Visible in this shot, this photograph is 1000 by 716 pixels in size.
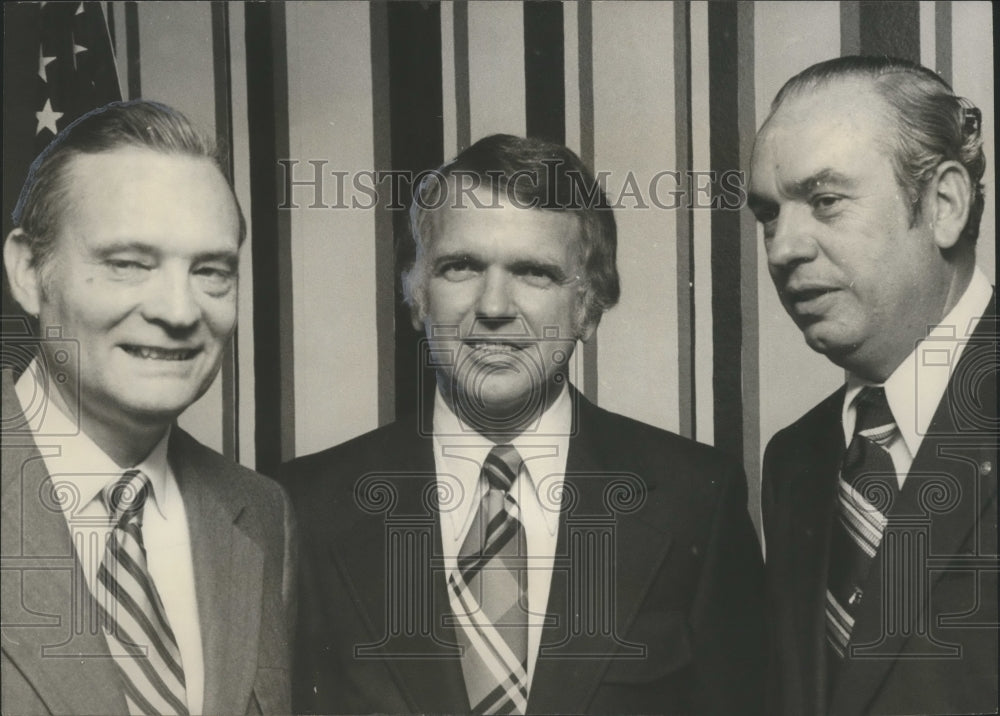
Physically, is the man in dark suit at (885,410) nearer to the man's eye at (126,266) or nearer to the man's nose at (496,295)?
the man's nose at (496,295)

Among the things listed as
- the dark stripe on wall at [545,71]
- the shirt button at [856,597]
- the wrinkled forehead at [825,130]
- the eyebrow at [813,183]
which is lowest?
the shirt button at [856,597]

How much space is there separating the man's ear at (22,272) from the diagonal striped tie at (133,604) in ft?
1.75

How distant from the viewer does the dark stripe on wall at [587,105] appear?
11.2ft

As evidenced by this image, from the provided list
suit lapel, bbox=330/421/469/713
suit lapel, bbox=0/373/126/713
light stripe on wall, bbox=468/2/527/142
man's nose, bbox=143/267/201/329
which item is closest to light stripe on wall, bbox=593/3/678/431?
light stripe on wall, bbox=468/2/527/142

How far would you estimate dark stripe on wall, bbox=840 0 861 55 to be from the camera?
11.3 feet

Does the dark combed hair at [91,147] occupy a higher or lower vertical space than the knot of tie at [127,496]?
higher

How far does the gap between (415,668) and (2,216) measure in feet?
5.45

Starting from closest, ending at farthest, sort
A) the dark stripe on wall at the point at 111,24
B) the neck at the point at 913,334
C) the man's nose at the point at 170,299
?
the man's nose at the point at 170,299
the neck at the point at 913,334
the dark stripe on wall at the point at 111,24

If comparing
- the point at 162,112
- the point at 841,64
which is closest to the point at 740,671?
the point at 841,64

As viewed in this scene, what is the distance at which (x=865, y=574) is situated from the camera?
11.0ft

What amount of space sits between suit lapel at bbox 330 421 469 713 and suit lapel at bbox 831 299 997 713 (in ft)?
3.51

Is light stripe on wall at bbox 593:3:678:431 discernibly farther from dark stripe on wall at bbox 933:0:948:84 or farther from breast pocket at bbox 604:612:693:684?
dark stripe on wall at bbox 933:0:948:84

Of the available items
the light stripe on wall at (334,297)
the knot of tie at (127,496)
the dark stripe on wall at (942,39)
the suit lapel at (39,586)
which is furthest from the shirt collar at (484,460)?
the dark stripe on wall at (942,39)

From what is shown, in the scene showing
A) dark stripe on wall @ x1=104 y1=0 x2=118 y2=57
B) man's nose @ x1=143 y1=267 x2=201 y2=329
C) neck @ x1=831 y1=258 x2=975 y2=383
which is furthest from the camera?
dark stripe on wall @ x1=104 y1=0 x2=118 y2=57
